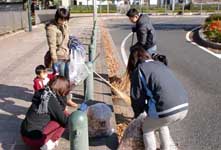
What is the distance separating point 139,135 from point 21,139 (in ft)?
5.13

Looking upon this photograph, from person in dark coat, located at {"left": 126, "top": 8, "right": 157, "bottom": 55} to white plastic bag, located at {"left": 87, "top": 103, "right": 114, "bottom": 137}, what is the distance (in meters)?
2.07

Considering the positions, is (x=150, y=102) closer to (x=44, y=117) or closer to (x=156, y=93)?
(x=156, y=93)

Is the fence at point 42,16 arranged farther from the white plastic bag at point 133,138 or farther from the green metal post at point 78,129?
the green metal post at point 78,129

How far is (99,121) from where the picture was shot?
555cm

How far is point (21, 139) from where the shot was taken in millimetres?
5477

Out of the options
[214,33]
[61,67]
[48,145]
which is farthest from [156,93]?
[214,33]

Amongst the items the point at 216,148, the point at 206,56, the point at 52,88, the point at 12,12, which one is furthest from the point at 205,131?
the point at 12,12

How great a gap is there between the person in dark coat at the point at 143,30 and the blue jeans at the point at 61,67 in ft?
4.62

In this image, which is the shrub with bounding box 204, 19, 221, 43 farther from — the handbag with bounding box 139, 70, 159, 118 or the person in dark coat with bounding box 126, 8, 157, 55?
the handbag with bounding box 139, 70, 159, 118

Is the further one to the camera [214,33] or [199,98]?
[214,33]

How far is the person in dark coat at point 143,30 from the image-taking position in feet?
23.8

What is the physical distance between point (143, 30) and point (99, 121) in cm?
240

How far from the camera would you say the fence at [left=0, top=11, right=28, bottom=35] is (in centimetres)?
2168

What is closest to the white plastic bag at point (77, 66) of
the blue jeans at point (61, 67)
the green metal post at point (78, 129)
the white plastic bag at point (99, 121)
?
the blue jeans at point (61, 67)
